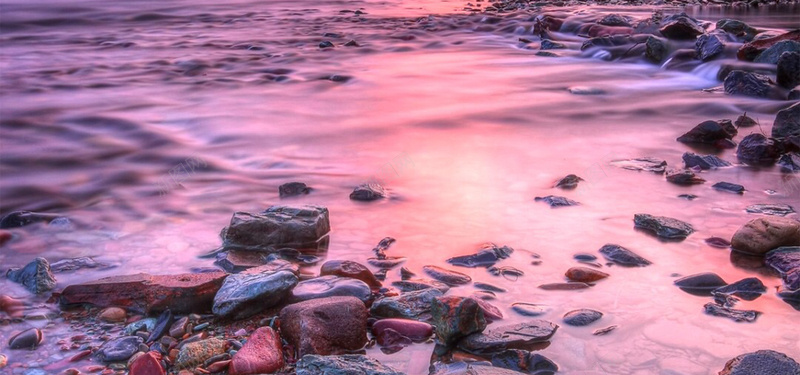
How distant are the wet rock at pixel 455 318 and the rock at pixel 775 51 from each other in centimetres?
663

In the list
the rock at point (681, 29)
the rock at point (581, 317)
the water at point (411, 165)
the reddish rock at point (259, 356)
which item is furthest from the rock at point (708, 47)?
the reddish rock at point (259, 356)

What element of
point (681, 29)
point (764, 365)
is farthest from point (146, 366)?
point (681, 29)

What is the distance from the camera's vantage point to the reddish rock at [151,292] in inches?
99.1

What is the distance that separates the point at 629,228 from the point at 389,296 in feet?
4.30

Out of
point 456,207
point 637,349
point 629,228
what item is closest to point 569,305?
point 637,349

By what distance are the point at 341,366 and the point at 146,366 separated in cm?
62

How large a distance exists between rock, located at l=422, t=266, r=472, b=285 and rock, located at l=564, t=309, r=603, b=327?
47 cm

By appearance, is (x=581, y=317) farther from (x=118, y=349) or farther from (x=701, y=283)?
(x=118, y=349)

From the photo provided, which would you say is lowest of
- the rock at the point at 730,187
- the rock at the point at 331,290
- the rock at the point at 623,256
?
the rock at the point at 730,187

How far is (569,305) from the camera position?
2.57 metres

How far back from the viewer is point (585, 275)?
2.79 m

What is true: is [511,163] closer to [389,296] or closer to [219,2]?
[389,296]

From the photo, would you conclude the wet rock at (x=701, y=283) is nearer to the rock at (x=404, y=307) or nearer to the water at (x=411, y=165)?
the water at (x=411, y=165)

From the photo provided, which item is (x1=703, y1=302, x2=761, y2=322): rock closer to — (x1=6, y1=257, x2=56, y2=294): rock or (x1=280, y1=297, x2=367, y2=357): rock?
(x1=280, y1=297, x2=367, y2=357): rock
